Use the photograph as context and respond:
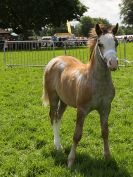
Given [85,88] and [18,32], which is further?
[18,32]

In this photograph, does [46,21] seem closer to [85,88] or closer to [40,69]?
[40,69]

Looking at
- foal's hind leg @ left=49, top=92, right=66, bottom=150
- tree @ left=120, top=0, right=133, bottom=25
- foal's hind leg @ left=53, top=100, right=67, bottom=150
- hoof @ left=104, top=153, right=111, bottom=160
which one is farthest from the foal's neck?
tree @ left=120, top=0, right=133, bottom=25

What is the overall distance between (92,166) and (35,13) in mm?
45149

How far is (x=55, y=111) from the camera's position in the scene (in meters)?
6.96

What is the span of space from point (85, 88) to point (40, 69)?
1248 centimetres

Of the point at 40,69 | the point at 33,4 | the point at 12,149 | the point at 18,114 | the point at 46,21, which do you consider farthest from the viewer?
the point at 46,21

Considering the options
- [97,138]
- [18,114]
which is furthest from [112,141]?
[18,114]

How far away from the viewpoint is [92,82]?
5.55 m

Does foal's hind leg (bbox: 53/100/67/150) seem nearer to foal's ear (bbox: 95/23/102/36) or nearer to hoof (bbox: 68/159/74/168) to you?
hoof (bbox: 68/159/74/168)

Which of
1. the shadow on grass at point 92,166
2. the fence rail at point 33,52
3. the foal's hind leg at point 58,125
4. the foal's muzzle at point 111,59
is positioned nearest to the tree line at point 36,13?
the fence rail at point 33,52

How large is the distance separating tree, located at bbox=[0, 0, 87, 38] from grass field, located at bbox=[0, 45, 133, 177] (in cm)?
3931

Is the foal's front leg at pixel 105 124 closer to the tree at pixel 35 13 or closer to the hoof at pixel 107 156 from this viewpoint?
the hoof at pixel 107 156

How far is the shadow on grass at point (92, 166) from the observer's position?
18.2 ft

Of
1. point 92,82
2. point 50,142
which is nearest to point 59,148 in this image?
point 50,142
